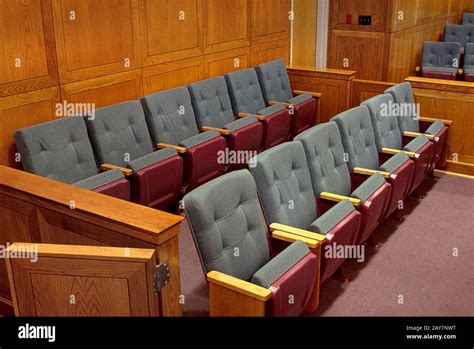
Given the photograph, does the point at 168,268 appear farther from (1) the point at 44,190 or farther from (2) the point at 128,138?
(2) the point at 128,138

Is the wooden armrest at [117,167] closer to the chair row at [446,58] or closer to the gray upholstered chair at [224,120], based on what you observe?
the gray upholstered chair at [224,120]

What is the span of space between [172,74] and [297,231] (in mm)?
1097

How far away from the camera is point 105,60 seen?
1.78 meters

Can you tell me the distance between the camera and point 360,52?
288 cm

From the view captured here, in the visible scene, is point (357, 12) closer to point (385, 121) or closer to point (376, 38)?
point (376, 38)

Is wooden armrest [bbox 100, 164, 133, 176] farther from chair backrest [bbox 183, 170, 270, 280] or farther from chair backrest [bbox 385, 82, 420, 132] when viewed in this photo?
chair backrest [bbox 385, 82, 420, 132]

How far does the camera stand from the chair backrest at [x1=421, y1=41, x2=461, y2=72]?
3035mm

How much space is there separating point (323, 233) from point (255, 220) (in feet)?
0.52

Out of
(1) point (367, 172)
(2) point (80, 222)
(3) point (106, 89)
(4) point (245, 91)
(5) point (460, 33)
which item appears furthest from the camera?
(5) point (460, 33)

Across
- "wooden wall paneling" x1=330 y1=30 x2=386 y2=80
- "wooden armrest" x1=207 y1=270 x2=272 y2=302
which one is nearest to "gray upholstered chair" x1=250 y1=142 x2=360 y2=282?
"wooden armrest" x1=207 y1=270 x2=272 y2=302

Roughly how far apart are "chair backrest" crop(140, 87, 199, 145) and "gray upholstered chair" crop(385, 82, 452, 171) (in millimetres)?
756

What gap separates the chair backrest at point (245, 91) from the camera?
2.22m

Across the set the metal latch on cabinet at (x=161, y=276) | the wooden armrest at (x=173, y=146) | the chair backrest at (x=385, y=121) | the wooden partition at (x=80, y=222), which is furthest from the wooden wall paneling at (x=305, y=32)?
the metal latch on cabinet at (x=161, y=276)

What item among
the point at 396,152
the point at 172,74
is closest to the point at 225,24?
the point at 172,74
